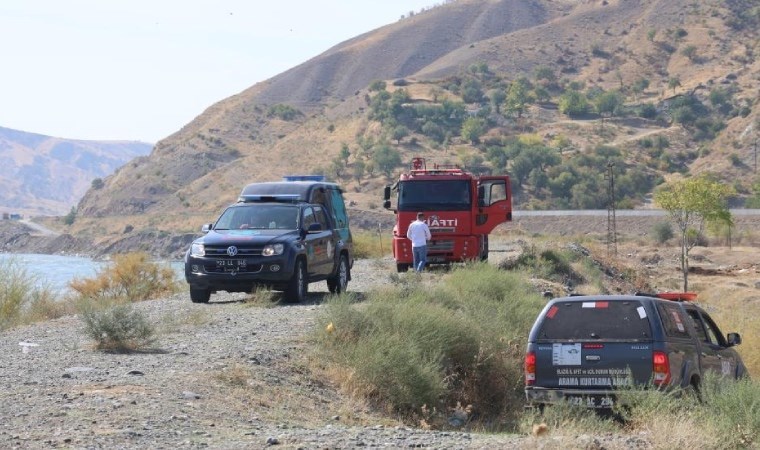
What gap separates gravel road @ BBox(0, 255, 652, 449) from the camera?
10469 mm

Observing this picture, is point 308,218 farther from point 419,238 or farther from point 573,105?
point 573,105

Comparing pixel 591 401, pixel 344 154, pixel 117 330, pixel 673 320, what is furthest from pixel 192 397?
pixel 344 154

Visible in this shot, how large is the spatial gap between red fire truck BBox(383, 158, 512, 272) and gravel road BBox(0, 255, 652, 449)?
1279 cm

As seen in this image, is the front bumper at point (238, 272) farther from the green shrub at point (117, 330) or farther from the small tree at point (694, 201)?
the small tree at point (694, 201)

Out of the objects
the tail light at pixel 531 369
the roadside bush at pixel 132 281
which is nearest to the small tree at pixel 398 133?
the roadside bush at pixel 132 281

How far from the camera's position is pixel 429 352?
55.6ft

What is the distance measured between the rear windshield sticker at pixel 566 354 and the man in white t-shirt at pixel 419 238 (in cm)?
1590

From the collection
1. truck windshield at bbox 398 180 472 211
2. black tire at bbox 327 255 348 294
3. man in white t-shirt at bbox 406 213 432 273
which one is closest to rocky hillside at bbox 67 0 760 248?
truck windshield at bbox 398 180 472 211

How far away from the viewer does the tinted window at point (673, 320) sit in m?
13.2

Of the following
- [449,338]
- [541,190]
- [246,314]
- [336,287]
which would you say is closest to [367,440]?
[449,338]

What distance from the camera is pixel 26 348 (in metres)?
16.5

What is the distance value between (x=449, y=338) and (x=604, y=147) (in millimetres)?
115631

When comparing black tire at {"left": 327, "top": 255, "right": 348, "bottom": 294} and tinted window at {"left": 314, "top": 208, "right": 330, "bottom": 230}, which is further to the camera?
black tire at {"left": 327, "top": 255, "right": 348, "bottom": 294}

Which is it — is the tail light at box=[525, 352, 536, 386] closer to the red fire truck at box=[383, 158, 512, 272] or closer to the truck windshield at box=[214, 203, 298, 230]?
the truck windshield at box=[214, 203, 298, 230]
